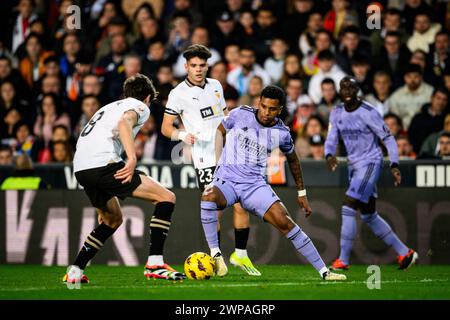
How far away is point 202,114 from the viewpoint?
1180 centimetres

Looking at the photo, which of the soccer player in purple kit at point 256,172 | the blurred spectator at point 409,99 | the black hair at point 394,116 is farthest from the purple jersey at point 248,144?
the blurred spectator at point 409,99

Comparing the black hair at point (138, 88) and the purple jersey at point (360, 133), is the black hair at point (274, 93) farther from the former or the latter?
the purple jersey at point (360, 133)

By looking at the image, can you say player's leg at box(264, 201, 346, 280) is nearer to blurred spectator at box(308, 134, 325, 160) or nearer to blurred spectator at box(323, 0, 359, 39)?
blurred spectator at box(308, 134, 325, 160)

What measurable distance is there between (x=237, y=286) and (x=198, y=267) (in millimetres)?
793

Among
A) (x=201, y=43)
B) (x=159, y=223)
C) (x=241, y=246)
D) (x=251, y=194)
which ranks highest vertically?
(x=201, y=43)

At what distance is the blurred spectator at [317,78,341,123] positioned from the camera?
1575cm

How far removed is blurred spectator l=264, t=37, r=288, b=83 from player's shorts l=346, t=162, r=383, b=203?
14.2 feet

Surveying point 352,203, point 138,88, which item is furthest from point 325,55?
point 138,88

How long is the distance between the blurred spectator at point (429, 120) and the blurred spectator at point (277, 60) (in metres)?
2.62

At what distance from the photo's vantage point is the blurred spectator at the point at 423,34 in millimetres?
16531

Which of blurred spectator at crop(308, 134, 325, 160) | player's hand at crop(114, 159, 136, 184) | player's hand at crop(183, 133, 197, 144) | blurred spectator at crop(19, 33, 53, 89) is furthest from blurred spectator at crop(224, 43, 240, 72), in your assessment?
player's hand at crop(114, 159, 136, 184)

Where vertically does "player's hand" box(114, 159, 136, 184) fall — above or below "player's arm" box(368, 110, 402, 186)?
below

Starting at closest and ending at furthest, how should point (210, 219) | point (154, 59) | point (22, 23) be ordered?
point (210, 219), point (154, 59), point (22, 23)

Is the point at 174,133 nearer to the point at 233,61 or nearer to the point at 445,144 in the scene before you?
the point at 445,144
